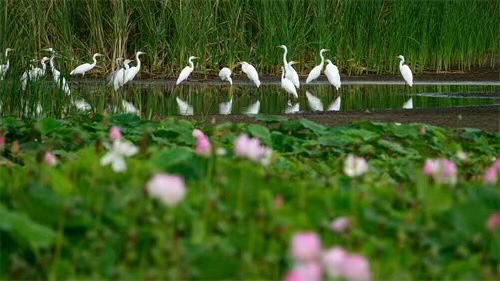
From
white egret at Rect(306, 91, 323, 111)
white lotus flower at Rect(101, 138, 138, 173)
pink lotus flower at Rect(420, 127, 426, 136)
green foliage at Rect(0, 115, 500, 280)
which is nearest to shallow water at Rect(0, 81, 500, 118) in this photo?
white egret at Rect(306, 91, 323, 111)

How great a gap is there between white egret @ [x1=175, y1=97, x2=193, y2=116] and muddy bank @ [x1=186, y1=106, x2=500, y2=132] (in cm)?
127

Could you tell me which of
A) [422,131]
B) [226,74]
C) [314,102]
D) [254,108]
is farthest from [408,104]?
[422,131]

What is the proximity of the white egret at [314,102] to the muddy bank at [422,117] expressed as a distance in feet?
5.98

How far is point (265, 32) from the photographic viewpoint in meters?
16.2

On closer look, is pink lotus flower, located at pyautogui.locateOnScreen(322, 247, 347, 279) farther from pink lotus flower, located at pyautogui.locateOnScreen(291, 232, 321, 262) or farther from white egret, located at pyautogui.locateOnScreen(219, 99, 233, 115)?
white egret, located at pyautogui.locateOnScreen(219, 99, 233, 115)

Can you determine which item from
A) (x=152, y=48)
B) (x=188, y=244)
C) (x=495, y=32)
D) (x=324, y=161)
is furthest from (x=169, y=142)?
(x=495, y=32)

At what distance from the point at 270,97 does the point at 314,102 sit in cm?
83

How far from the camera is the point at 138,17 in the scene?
16109 mm

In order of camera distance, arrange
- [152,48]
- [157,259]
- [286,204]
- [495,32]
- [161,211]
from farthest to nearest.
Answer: [495,32] < [152,48] < [286,204] < [161,211] < [157,259]

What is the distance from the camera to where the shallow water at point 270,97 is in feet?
37.9

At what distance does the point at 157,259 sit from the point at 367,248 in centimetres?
48

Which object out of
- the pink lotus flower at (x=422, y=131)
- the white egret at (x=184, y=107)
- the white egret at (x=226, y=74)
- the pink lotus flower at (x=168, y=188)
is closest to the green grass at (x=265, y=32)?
the white egret at (x=226, y=74)

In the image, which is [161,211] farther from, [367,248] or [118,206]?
[367,248]

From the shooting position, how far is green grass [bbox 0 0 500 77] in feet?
51.4
